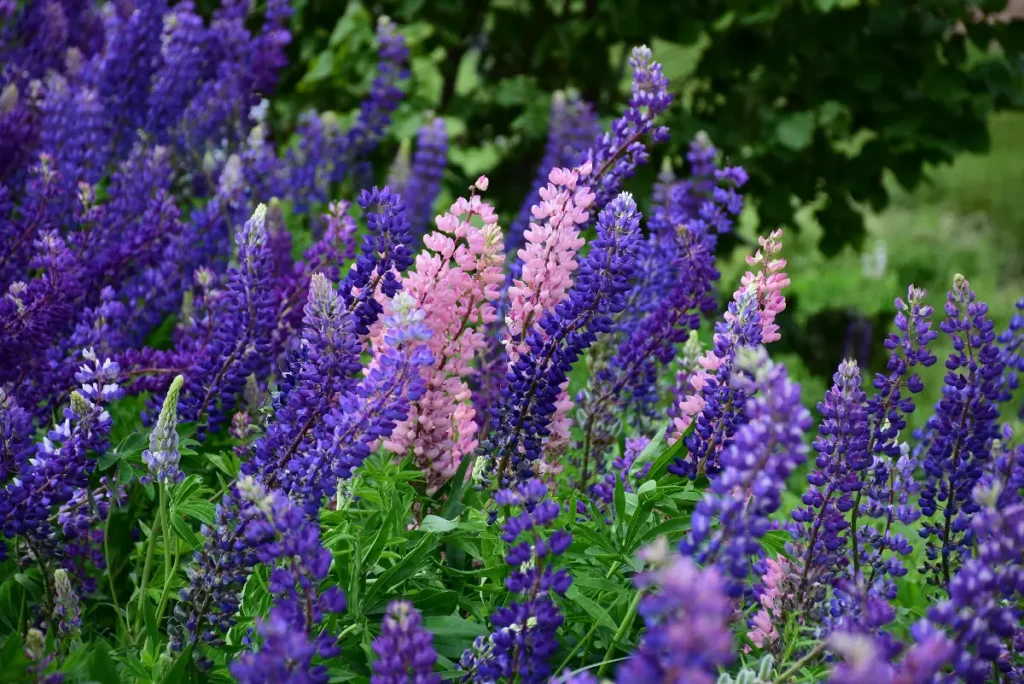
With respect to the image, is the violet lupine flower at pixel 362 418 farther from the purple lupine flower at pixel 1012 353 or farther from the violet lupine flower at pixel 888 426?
the purple lupine flower at pixel 1012 353

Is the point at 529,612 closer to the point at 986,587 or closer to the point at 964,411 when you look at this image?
the point at 986,587

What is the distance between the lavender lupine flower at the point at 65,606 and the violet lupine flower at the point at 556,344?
0.68 meters

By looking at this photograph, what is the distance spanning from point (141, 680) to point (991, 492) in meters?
1.12

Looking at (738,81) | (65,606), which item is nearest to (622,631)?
(65,606)

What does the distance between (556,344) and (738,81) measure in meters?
3.40

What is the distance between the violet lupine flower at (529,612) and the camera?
149 centimetres

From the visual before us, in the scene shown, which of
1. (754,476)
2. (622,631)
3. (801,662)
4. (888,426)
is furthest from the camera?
(888,426)

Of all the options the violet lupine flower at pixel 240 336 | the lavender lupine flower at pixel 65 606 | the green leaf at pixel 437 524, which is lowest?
the lavender lupine flower at pixel 65 606

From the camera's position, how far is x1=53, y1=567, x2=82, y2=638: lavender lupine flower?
1.73 meters

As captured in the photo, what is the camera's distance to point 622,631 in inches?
64.0

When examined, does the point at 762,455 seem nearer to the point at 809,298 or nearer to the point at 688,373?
the point at 688,373

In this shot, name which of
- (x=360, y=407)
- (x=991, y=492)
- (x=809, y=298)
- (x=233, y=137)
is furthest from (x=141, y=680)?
(x=809, y=298)

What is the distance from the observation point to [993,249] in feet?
34.6

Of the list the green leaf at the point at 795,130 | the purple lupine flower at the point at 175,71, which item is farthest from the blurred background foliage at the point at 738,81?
the purple lupine flower at the point at 175,71
